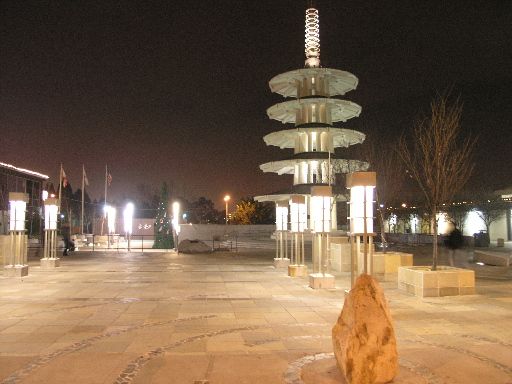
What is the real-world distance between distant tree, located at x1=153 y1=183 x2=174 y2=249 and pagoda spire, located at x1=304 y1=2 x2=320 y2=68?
21.5 m

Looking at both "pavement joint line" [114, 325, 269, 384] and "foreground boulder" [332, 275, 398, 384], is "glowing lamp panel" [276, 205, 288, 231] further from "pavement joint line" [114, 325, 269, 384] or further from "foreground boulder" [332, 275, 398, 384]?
"foreground boulder" [332, 275, 398, 384]

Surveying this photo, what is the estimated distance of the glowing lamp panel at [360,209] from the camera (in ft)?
43.2

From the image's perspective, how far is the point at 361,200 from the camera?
43.8 feet

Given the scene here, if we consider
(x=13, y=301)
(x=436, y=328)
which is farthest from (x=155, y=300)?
(x=436, y=328)

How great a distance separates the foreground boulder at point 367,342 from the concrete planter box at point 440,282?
332 inches

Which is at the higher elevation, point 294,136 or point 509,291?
point 294,136

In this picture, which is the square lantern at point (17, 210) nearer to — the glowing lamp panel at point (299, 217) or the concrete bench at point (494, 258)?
the glowing lamp panel at point (299, 217)

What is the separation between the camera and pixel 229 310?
12.8 metres

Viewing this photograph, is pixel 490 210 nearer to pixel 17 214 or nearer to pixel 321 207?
pixel 321 207

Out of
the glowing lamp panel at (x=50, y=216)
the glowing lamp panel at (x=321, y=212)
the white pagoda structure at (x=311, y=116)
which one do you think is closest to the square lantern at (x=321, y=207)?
the glowing lamp panel at (x=321, y=212)

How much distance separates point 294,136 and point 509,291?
39.9m

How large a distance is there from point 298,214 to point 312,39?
131 feet

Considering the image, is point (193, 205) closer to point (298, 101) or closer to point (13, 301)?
point (298, 101)

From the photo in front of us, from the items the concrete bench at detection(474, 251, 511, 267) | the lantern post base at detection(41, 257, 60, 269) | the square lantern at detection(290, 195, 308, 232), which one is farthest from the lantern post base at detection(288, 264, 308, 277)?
the lantern post base at detection(41, 257, 60, 269)
